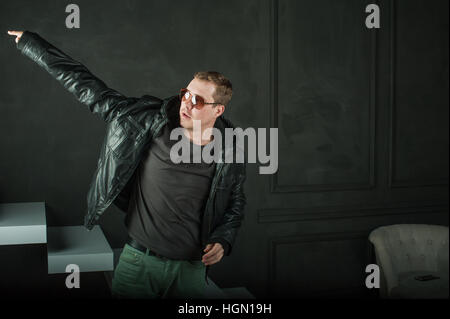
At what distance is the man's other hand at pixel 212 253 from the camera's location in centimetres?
138

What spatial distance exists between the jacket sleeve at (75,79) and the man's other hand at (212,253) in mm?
440

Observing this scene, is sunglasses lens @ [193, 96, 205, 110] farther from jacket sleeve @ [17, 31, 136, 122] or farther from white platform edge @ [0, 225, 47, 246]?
white platform edge @ [0, 225, 47, 246]

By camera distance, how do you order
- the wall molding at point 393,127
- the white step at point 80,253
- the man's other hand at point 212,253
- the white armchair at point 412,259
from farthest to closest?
the wall molding at point 393,127
the white armchair at point 412,259
the white step at point 80,253
the man's other hand at point 212,253

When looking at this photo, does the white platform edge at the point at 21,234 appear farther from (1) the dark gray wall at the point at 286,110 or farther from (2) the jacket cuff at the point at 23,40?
(2) the jacket cuff at the point at 23,40

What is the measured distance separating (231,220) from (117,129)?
411 millimetres

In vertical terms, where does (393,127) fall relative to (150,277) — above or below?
above

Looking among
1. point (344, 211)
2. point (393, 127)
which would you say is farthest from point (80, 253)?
point (393, 127)

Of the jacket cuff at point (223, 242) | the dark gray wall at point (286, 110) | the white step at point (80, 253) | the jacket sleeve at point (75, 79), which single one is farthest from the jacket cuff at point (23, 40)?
the jacket cuff at point (223, 242)

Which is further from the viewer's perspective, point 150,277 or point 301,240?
point 301,240

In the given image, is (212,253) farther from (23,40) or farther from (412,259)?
(412,259)

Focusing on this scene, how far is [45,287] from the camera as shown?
6.02 feet

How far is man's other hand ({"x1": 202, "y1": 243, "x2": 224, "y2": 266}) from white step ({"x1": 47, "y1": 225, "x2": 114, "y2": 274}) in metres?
0.35

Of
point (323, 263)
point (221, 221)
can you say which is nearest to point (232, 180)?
point (221, 221)

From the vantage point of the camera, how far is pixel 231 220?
149 centimetres
